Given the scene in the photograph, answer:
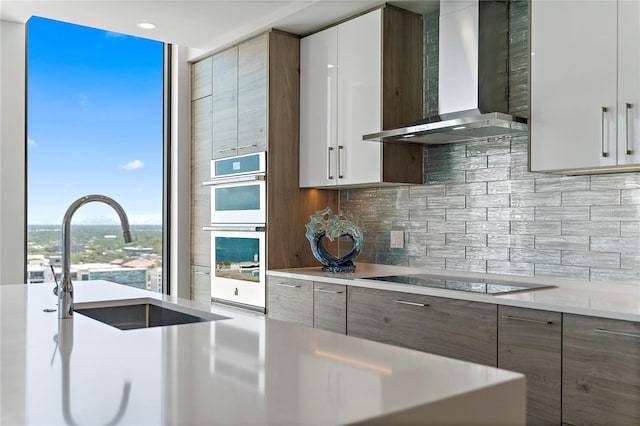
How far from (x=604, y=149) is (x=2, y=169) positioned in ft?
12.5

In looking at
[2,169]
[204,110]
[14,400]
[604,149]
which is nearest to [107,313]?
[14,400]

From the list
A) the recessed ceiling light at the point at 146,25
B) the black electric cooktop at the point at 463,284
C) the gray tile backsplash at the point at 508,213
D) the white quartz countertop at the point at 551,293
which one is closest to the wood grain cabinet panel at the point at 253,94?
the recessed ceiling light at the point at 146,25

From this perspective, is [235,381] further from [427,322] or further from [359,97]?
[359,97]

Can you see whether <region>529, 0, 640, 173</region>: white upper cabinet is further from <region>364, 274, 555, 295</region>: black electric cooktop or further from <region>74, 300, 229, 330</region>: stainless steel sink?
<region>74, 300, 229, 330</region>: stainless steel sink

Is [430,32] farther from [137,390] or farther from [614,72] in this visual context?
[137,390]

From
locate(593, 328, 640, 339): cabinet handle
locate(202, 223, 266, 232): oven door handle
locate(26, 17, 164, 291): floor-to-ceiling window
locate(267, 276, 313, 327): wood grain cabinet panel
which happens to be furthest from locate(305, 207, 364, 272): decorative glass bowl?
locate(26, 17, 164, 291): floor-to-ceiling window

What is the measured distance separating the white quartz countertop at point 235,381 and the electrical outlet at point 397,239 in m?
2.22

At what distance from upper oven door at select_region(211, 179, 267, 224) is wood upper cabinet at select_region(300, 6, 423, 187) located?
38 cm

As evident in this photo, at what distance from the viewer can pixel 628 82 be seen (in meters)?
2.43

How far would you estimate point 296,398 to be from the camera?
1017 mm

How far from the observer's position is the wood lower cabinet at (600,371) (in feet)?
6.81

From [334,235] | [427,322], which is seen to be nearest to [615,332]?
[427,322]

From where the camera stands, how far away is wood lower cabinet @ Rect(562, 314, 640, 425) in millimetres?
2074

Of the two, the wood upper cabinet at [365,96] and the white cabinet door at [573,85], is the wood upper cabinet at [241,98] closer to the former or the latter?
the wood upper cabinet at [365,96]
